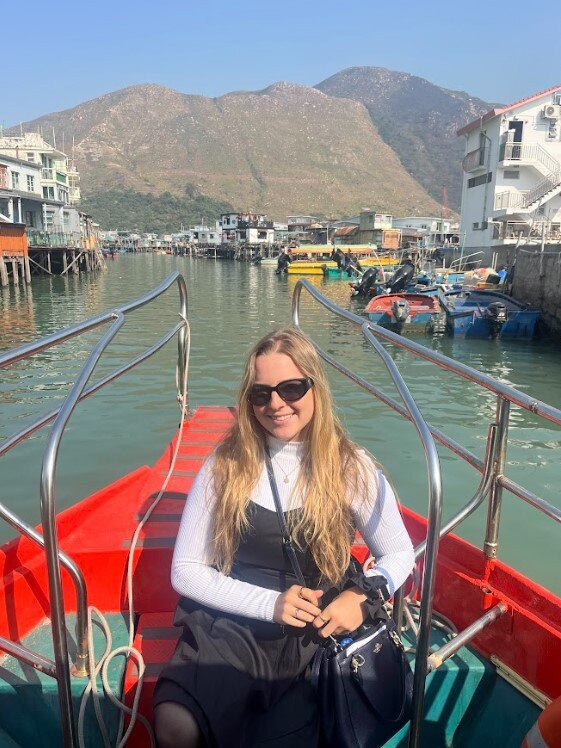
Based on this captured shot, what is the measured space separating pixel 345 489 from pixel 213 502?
464mm

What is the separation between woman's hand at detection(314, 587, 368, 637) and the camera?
1708mm

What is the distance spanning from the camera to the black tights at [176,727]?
160cm

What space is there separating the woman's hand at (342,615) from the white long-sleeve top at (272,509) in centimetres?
14

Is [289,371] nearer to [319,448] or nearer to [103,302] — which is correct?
[319,448]

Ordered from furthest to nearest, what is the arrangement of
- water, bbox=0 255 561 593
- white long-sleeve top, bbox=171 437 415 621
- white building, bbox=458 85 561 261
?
white building, bbox=458 85 561 261
water, bbox=0 255 561 593
white long-sleeve top, bbox=171 437 415 621

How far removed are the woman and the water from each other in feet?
5.72

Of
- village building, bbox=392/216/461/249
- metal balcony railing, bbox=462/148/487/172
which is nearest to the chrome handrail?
metal balcony railing, bbox=462/148/487/172

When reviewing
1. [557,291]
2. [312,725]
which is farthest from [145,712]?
[557,291]

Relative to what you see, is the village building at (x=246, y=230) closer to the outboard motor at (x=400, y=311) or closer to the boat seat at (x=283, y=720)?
the outboard motor at (x=400, y=311)

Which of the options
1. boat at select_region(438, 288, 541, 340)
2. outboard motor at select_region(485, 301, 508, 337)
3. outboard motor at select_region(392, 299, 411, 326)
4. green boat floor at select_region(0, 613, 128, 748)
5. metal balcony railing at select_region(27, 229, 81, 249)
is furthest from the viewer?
metal balcony railing at select_region(27, 229, 81, 249)

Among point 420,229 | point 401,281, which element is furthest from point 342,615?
point 420,229

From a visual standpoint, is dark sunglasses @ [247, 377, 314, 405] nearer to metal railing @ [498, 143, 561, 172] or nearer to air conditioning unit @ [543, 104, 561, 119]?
metal railing @ [498, 143, 561, 172]

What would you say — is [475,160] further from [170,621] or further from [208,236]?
[208,236]

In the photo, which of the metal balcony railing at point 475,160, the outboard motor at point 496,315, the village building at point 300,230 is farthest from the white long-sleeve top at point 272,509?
the village building at point 300,230
